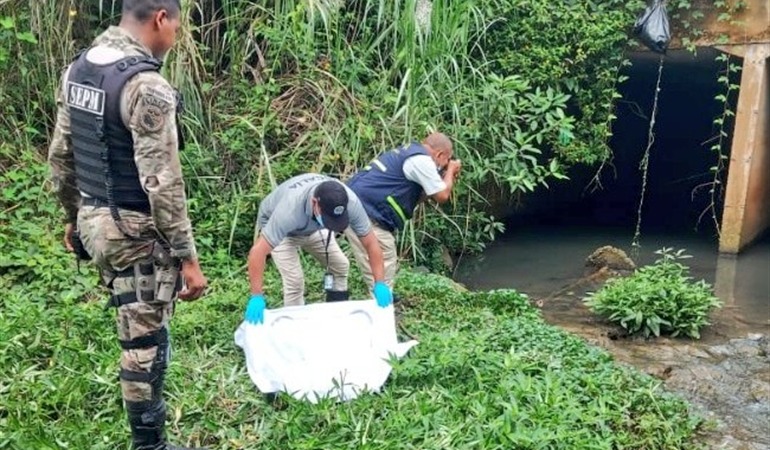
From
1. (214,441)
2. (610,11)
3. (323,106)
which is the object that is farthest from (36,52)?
(610,11)

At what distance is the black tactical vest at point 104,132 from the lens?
2.54 m

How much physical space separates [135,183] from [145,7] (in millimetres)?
594

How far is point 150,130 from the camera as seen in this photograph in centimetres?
249

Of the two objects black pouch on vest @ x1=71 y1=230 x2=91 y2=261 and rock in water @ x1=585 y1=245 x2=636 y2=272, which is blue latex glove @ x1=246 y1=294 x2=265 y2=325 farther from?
rock in water @ x1=585 y1=245 x2=636 y2=272

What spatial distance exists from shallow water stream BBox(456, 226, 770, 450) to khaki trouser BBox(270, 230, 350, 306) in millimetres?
1844

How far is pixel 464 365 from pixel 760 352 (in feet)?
8.11

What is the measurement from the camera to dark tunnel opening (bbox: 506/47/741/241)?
10.2m

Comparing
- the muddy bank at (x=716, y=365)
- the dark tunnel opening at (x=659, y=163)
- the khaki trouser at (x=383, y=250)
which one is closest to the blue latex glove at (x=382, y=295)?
the khaki trouser at (x=383, y=250)

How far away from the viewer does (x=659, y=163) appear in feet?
44.9

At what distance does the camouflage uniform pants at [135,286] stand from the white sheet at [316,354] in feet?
2.52

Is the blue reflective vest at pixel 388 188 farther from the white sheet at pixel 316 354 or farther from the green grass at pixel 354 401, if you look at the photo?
the white sheet at pixel 316 354

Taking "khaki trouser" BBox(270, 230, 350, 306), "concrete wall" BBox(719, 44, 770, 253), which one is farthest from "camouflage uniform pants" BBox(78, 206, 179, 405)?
"concrete wall" BBox(719, 44, 770, 253)

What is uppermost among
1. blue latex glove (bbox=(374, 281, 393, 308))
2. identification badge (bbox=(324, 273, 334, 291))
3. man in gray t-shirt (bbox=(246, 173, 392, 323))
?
man in gray t-shirt (bbox=(246, 173, 392, 323))

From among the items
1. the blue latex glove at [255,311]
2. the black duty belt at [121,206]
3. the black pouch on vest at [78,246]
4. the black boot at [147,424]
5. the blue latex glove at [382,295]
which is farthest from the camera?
the blue latex glove at [382,295]
